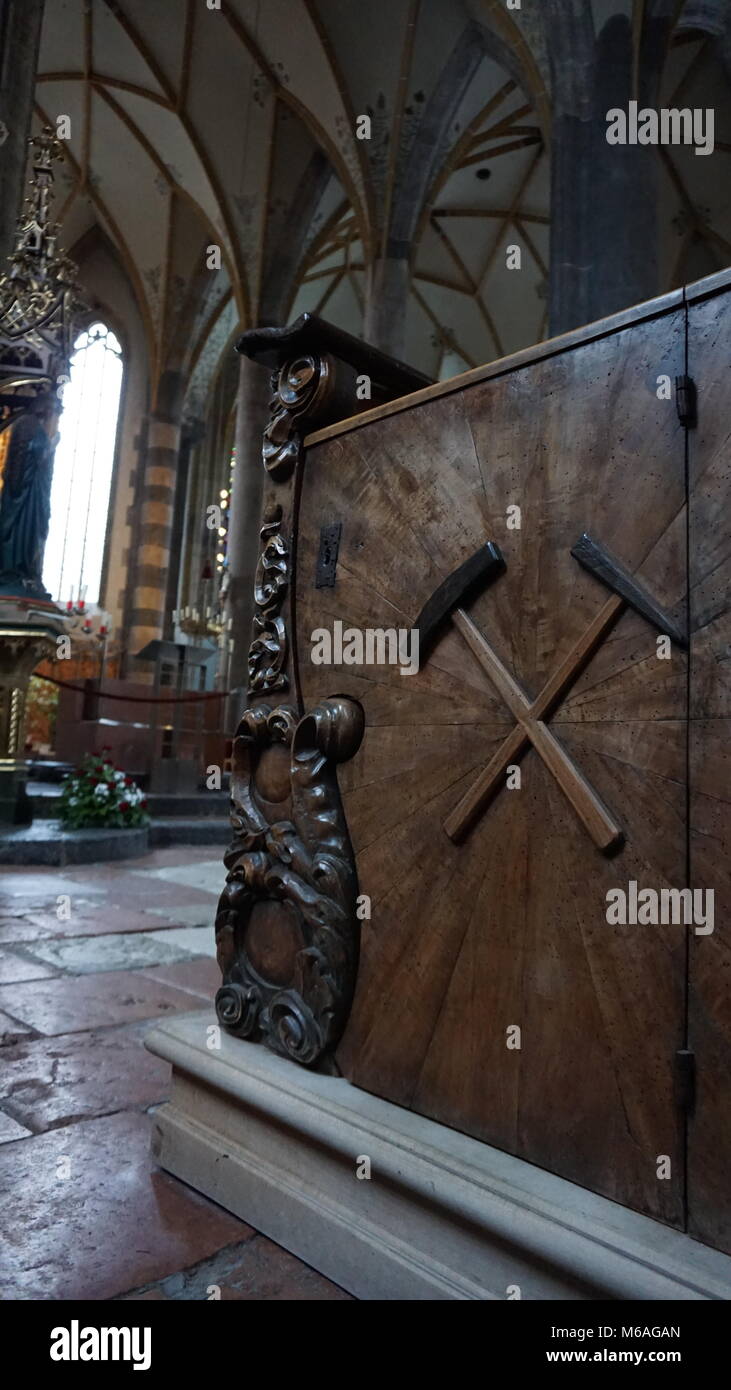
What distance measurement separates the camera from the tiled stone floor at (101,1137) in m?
1.08

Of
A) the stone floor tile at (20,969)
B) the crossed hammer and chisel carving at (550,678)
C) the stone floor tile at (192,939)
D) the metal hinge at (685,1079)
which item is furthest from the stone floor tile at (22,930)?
the metal hinge at (685,1079)

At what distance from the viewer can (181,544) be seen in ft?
56.3

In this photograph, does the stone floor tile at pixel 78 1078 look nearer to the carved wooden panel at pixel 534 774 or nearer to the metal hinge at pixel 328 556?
the carved wooden panel at pixel 534 774

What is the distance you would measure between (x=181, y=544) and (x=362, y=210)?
792cm

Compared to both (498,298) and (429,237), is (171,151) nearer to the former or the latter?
(429,237)

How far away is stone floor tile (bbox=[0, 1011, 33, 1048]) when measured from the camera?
200 centimetres

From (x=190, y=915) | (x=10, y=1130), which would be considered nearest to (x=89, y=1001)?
(x=10, y=1130)

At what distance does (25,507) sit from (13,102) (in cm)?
304

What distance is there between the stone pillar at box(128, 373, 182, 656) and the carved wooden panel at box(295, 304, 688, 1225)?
15.3m

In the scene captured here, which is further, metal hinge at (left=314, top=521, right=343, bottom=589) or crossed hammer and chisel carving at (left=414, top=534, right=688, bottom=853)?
metal hinge at (left=314, top=521, right=343, bottom=589)

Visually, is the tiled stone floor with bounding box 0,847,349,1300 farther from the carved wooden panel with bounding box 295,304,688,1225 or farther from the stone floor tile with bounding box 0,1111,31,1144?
the carved wooden panel with bounding box 295,304,688,1225

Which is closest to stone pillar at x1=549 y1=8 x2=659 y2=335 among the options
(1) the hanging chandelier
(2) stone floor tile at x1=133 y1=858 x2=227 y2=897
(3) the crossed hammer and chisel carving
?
(1) the hanging chandelier

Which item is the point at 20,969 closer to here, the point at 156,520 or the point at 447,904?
the point at 447,904
